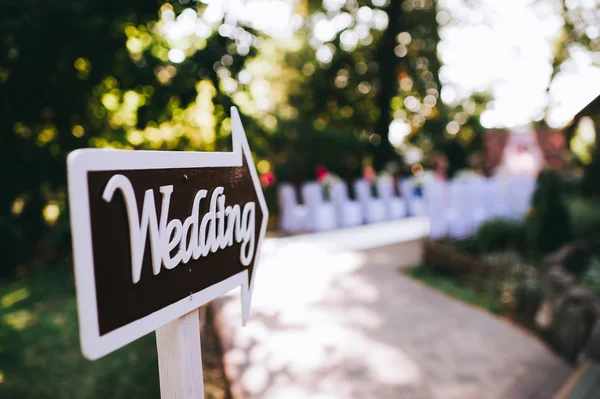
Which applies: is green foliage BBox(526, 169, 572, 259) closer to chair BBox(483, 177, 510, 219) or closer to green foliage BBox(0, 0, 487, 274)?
chair BBox(483, 177, 510, 219)

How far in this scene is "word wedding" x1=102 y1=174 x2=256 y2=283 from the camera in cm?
96

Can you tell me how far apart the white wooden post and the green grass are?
4908 mm

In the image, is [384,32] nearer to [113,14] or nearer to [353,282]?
[353,282]

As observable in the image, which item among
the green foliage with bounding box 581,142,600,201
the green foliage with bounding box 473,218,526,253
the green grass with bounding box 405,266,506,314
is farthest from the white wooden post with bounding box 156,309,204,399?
the green foliage with bounding box 581,142,600,201

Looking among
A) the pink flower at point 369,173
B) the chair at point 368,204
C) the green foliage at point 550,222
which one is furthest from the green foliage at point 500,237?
the pink flower at point 369,173

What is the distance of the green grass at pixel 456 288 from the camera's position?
5488 mm

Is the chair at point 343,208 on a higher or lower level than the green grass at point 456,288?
higher

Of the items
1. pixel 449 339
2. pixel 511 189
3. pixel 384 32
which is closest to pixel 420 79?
pixel 384 32

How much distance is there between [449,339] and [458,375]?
2.50 feet

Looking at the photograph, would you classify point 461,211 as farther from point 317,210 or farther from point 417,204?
point 417,204

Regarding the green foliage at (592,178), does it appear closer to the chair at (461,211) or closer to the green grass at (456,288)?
the chair at (461,211)

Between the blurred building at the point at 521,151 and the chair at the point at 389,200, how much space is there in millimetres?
8856

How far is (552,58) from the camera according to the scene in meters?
21.8

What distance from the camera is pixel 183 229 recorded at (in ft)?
3.73
